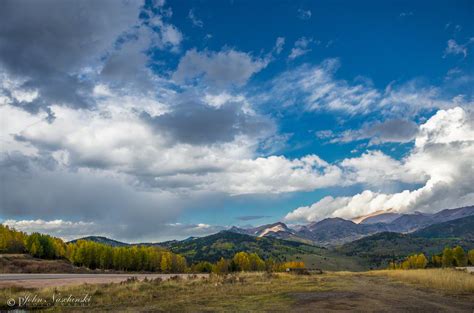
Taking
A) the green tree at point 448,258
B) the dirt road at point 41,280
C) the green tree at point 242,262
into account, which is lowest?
the green tree at point 448,258

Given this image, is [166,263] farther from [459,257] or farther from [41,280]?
[459,257]

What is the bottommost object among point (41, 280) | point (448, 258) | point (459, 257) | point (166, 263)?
point (448, 258)

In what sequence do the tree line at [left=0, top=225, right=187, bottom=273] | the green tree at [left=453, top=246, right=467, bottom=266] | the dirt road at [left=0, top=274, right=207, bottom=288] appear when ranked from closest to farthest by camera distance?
the dirt road at [left=0, top=274, right=207, bottom=288] < the tree line at [left=0, top=225, right=187, bottom=273] < the green tree at [left=453, top=246, right=467, bottom=266]

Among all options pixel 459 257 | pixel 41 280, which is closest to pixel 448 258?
pixel 459 257

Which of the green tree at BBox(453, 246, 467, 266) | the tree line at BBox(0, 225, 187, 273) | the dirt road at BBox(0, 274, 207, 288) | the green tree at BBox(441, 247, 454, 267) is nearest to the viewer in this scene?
the dirt road at BBox(0, 274, 207, 288)

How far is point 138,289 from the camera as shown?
1353 inches

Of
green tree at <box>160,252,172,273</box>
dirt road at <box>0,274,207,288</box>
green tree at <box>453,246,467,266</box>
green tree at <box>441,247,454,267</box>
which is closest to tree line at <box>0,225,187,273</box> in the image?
green tree at <box>160,252,172,273</box>

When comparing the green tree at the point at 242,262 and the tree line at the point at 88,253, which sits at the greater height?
the tree line at the point at 88,253

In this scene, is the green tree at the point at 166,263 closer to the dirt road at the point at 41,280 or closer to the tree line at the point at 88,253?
the tree line at the point at 88,253

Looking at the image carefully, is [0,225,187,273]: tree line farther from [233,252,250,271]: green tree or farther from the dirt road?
the dirt road

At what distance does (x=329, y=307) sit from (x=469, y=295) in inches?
540

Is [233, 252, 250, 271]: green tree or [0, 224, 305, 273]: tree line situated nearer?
[0, 224, 305, 273]: tree line

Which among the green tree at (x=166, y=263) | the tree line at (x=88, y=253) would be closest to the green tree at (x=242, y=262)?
the tree line at (x=88, y=253)

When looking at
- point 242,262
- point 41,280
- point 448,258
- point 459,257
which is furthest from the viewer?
point 242,262
